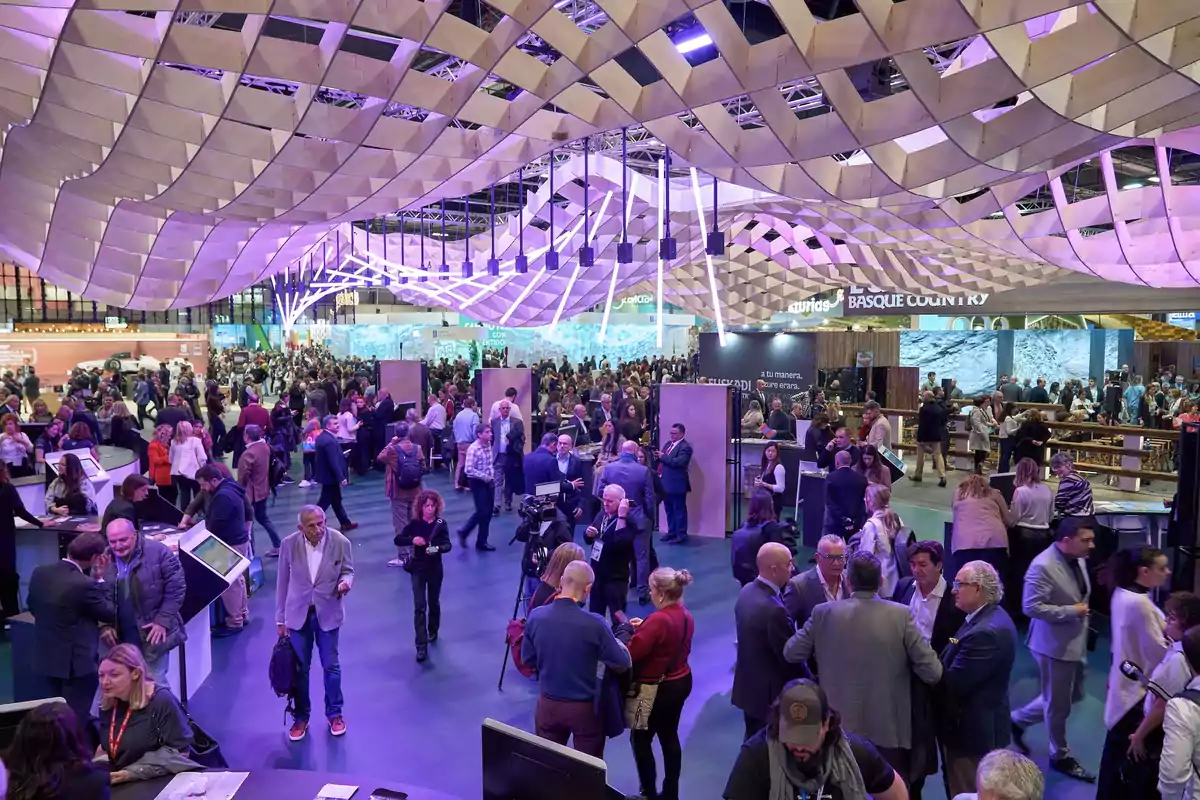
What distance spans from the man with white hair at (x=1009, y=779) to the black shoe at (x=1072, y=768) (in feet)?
9.09

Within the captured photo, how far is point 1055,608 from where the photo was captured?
4535 millimetres

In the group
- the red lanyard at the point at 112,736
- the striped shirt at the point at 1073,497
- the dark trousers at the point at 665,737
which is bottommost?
the dark trousers at the point at 665,737

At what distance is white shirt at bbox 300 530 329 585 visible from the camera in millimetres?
4996

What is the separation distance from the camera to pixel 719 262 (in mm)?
29922

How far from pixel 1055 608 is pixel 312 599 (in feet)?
13.9

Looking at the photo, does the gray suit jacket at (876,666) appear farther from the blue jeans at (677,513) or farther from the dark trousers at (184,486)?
the dark trousers at (184,486)

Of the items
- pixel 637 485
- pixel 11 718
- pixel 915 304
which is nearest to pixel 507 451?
pixel 637 485

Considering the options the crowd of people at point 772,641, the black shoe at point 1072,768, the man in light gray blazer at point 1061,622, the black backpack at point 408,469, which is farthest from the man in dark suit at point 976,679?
the black backpack at point 408,469

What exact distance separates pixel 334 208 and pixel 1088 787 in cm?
1381

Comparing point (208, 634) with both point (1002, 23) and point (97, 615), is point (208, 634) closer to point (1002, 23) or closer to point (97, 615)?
point (97, 615)

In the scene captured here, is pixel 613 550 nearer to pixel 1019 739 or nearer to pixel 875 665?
pixel 875 665

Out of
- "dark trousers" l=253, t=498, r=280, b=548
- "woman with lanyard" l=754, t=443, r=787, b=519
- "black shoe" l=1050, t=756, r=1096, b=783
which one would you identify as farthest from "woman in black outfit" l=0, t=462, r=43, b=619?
"black shoe" l=1050, t=756, r=1096, b=783

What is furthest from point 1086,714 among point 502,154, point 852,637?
point 502,154

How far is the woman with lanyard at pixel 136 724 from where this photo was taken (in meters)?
3.17
